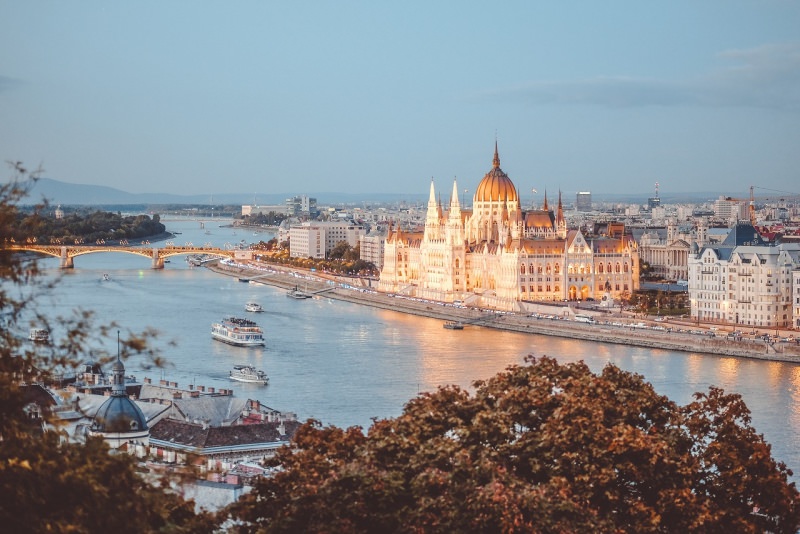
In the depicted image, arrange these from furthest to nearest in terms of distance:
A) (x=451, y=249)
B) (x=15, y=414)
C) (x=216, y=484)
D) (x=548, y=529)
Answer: (x=451, y=249)
(x=216, y=484)
(x=548, y=529)
(x=15, y=414)

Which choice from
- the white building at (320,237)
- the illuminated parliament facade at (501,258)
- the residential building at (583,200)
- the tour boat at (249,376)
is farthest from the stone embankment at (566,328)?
the residential building at (583,200)

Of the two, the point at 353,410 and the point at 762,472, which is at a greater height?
the point at 762,472

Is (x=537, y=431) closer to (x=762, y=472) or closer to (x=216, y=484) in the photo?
(x=762, y=472)

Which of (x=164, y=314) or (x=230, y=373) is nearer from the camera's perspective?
(x=230, y=373)

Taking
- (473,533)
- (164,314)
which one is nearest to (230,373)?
(164,314)

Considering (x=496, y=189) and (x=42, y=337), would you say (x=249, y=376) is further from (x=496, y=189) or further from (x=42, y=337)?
(x=496, y=189)

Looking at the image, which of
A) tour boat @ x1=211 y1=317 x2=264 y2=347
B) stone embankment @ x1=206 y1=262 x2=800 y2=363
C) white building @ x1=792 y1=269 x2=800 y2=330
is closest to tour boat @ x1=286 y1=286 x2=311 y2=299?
stone embankment @ x1=206 y1=262 x2=800 y2=363

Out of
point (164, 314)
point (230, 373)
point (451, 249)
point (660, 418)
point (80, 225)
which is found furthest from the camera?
point (80, 225)

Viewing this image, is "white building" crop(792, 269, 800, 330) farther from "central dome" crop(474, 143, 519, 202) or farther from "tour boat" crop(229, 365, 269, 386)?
"central dome" crop(474, 143, 519, 202)
